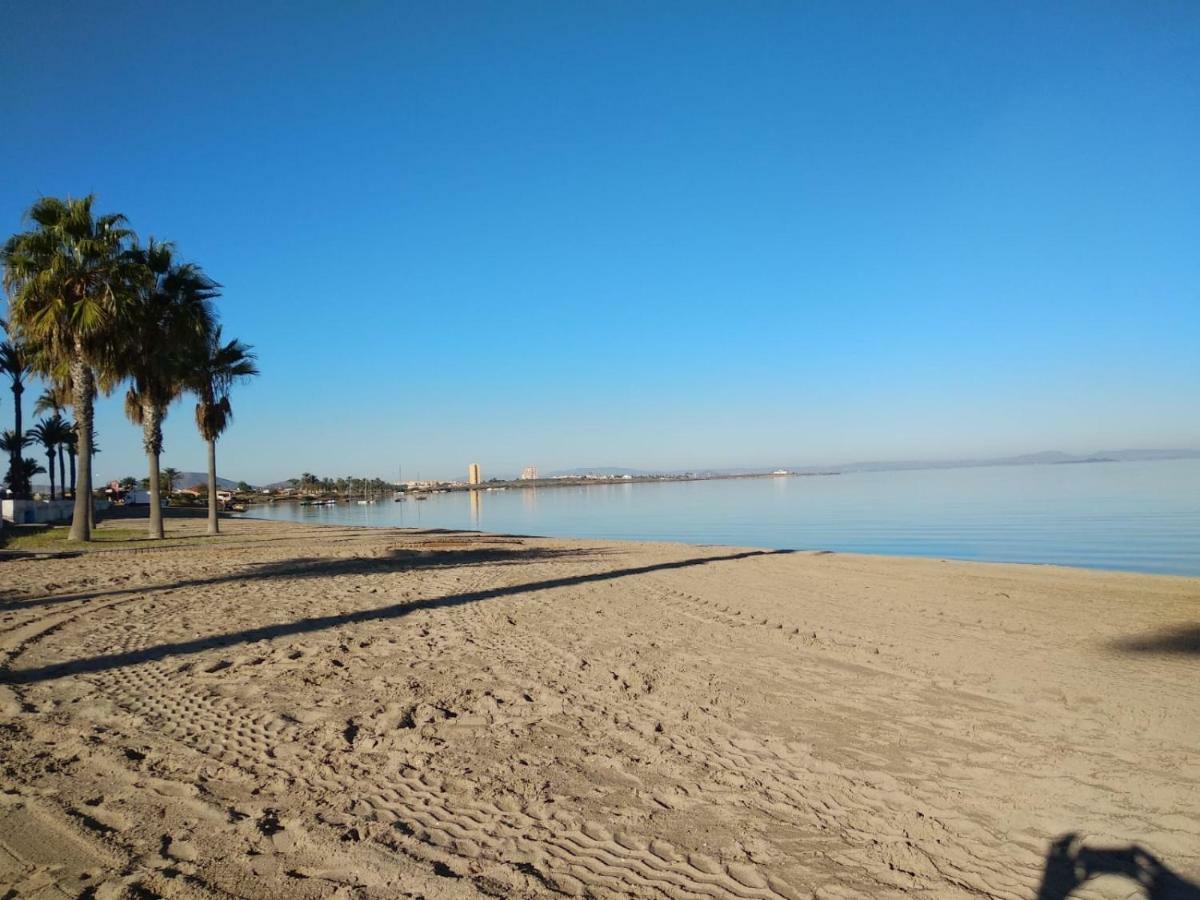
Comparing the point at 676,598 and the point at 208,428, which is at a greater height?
the point at 208,428

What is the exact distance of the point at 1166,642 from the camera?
869 cm

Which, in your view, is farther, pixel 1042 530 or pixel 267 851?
pixel 1042 530

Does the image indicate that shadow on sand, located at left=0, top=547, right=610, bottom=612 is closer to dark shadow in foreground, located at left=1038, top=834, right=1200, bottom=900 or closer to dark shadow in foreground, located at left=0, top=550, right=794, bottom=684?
dark shadow in foreground, located at left=0, top=550, right=794, bottom=684

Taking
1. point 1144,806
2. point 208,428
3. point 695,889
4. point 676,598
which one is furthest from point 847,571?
point 208,428

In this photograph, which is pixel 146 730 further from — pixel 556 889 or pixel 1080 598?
pixel 1080 598

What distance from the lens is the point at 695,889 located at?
3229 mm

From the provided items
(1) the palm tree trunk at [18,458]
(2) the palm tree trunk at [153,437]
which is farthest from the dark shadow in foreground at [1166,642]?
(1) the palm tree trunk at [18,458]

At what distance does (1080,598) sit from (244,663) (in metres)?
11.9

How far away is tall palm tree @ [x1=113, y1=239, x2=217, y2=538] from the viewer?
62.4 ft

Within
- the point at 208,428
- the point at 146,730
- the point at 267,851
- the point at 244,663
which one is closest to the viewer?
the point at 267,851

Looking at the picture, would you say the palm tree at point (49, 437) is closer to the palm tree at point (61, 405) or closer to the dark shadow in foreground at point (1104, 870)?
the palm tree at point (61, 405)

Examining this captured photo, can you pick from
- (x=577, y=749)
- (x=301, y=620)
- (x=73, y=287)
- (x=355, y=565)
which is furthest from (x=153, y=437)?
(x=577, y=749)

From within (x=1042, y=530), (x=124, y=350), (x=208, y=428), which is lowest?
(x=1042, y=530)

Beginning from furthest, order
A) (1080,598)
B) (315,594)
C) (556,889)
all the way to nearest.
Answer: (1080,598) < (315,594) < (556,889)
